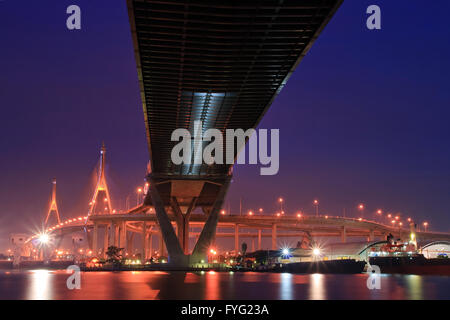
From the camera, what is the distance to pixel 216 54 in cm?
2978

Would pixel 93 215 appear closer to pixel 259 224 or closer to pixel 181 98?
pixel 259 224

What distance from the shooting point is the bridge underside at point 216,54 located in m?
Answer: 24.7

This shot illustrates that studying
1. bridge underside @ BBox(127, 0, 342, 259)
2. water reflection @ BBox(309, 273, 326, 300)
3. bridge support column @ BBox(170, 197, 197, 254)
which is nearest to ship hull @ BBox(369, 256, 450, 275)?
bridge underside @ BBox(127, 0, 342, 259)

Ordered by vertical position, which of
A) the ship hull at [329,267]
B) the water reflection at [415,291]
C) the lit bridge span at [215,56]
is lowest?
the ship hull at [329,267]

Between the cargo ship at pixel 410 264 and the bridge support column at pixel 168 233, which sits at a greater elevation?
the bridge support column at pixel 168 233

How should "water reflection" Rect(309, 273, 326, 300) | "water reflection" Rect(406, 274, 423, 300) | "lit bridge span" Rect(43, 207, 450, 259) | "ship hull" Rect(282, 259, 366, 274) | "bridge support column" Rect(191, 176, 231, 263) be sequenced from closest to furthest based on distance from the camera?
"water reflection" Rect(309, 273, 326, 300) < "water reflection" Rect(406, 274, 423, 300) < "ship hull" Rect(282, 259, 366, 274) < "bridge support column" Rect(191, 176, 231, 263) < "lit bridge span" Rect(43, 207, 450, 259)

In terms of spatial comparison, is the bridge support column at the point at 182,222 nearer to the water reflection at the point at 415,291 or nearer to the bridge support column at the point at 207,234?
the bridge support column at the point at 207,234

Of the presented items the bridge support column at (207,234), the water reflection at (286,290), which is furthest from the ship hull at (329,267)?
the water reflection at (286,290)

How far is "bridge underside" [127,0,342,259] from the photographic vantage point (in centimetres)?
2467

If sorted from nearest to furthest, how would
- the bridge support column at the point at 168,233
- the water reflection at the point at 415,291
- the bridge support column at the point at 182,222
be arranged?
the water reflection at the point at 415,291 < the bridge support column at the point at 168,233 < the bridge support column at the point at 182,222

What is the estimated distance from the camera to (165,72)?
32.1 meters

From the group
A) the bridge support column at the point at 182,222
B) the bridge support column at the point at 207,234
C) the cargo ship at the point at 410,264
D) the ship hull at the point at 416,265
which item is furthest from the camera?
the bridge support column at the point at 182,222

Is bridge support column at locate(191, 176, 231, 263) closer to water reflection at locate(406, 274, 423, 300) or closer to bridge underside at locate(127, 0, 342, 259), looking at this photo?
bridge underside at locate(127, 0, 342, 259)

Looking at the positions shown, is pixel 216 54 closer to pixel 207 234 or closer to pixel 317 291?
pixel 317 291
